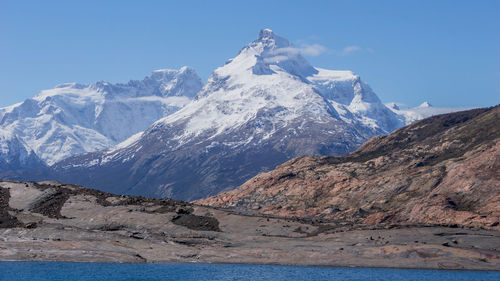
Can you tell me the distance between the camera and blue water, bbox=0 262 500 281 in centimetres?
10781

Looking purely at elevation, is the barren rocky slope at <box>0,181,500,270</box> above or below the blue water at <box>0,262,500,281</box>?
above

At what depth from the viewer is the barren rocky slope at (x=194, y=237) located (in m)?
127

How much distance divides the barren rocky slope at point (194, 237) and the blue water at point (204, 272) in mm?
3400

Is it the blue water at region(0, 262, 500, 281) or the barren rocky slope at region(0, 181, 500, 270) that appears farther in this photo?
the barren rocky slope at region(0, 181, 500, 270)

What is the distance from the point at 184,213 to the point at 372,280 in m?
53.8

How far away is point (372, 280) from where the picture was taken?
114 meters

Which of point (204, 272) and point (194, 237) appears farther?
point (194, 237)

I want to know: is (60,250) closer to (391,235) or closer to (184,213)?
(184,213)

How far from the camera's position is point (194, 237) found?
142 metres

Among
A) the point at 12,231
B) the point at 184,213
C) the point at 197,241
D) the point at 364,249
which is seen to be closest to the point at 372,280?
the point at 364,249

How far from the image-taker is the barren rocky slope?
416 feet

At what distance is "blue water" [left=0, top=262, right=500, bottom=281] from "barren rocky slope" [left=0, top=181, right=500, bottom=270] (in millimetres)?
3400

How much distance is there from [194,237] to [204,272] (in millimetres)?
26172

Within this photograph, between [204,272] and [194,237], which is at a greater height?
[194,237]
